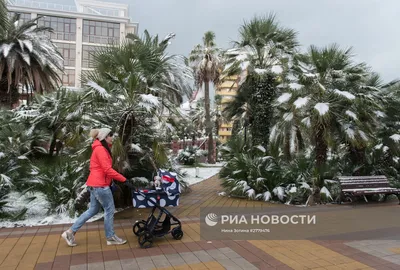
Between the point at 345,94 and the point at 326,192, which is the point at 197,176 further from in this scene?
the point at 345,94

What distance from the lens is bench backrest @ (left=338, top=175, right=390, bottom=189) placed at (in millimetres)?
8422

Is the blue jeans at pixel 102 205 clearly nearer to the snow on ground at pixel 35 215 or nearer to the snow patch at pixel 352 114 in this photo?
the snow on ground at pixel 35 215

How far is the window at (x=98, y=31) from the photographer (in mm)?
49375

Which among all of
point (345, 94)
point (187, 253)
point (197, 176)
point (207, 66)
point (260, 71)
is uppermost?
point (207, 66)

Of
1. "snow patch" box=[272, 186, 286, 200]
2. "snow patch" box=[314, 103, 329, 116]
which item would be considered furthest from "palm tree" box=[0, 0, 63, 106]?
"snow patch" box=[314, 103, 329, 116]

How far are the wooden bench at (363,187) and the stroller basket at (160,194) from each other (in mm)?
5349

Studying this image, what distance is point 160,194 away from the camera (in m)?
4.84

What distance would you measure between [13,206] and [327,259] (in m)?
6.21

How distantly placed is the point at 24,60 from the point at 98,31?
40266mm

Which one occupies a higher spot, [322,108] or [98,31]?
[98,31]

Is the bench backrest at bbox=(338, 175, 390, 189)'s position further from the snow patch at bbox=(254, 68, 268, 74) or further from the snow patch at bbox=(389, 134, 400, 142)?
the snow patch at bbox=(254, 68, 268, 74)

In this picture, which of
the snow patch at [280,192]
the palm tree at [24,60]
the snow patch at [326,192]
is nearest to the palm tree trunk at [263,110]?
the snow patch at [280,192]

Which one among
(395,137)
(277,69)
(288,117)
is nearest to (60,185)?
(288,117)

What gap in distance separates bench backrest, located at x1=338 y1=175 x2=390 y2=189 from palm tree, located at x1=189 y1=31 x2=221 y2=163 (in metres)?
20.9
